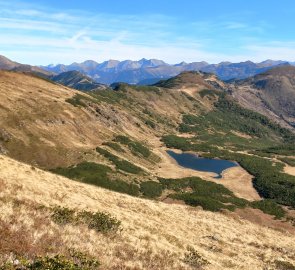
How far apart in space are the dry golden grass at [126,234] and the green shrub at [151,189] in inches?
1536

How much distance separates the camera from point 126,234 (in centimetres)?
3145

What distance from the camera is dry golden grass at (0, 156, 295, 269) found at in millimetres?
22031

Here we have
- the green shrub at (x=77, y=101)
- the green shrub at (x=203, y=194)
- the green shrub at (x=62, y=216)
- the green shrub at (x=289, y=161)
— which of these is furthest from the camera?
the green shrub at (x=289, y=161)

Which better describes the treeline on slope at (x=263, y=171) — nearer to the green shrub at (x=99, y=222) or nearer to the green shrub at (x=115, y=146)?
the green shrub at (x=115, y=146)

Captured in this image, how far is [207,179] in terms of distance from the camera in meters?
131

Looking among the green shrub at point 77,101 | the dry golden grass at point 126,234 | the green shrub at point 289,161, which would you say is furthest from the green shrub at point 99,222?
the green shrub at point 289,161

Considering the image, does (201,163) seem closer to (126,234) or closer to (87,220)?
(126,234)

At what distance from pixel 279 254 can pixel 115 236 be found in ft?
78.7

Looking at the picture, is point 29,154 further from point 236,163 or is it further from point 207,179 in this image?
point 236,163

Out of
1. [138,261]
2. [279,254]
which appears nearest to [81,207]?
[138,261]

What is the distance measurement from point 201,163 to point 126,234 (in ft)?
428

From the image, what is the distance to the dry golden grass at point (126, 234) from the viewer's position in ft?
72.3

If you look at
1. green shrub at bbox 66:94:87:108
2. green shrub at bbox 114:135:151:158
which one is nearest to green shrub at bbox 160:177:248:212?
green shrub at bbox 114:135:151:158

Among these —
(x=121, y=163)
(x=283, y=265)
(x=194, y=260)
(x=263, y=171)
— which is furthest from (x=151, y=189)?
(x=194, y=260)
